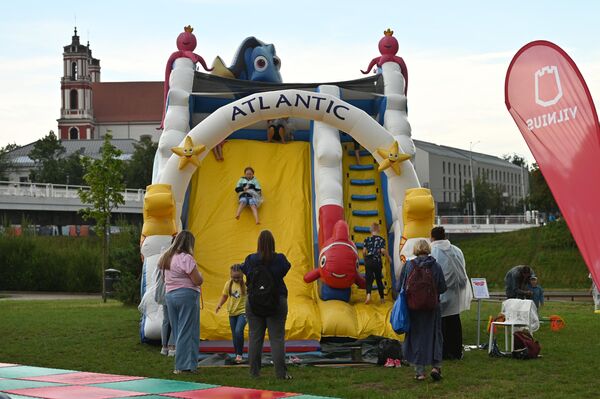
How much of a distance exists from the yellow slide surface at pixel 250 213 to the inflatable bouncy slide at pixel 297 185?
0.06 feet

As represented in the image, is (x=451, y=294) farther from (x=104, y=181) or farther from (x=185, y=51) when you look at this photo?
(x=104, y=181)

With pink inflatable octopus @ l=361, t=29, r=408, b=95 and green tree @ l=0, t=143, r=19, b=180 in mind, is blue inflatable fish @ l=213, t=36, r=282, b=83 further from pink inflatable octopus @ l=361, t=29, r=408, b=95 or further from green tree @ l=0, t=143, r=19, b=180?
green tree @ l=0, t=143, r=19, b=180

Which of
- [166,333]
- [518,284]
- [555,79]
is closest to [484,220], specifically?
[518,284]

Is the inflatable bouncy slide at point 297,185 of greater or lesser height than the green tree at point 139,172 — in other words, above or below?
below

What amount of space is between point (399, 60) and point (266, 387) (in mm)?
8564

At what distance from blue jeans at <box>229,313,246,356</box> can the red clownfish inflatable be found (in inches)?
71.4

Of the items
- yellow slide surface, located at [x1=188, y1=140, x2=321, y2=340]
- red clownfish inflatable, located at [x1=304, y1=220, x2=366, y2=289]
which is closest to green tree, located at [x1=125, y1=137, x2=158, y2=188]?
yellow slide surface, located at [x1=188, y1=140, x2=321, y2=340]

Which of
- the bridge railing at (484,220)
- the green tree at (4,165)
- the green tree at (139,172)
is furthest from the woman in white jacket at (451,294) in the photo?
the green tree at (4,165)

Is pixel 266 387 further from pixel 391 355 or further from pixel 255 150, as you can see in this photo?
pixel 255 150

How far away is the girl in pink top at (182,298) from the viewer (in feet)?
36.4

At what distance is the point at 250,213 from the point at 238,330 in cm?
368

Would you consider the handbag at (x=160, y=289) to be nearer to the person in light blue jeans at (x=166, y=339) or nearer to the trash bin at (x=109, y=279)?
the person in light blue jeans at (x=166, y=339)

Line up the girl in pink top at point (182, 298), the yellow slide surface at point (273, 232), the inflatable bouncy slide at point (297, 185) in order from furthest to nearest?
the inflatable bouncy slide at point (297, 185) → the yellow slide surface at point (273, 232) → the girl in pink top at point (182, 298)

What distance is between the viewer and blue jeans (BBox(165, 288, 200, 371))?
11.1 meters
